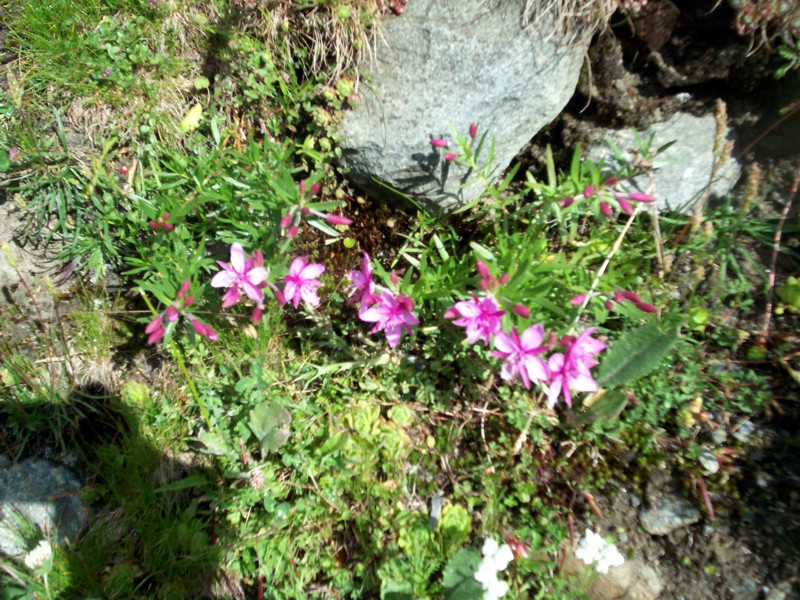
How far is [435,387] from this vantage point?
2902 mm

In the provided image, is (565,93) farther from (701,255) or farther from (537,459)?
(537,459)

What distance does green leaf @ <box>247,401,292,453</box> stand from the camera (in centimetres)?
256

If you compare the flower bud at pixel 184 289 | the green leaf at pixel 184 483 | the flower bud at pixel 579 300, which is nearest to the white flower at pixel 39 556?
the green leaf at pixel 184 483

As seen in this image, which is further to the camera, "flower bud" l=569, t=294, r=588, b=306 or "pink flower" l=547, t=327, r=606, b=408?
"flower bud" l=569, t=294, r=588, b=306

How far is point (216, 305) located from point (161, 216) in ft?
1.82

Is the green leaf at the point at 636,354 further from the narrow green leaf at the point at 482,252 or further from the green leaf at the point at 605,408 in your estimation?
the narrow green leaf at the point at 482,252

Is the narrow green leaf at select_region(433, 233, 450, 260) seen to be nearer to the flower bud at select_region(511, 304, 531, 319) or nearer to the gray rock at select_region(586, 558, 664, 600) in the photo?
the flower bud at select_region(511, 304, 531, 319)

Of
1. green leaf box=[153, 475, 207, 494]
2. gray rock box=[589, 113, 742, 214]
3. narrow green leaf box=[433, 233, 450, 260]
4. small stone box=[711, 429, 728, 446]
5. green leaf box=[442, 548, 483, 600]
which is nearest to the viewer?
green leaf box=[442, 548, 483, 600]

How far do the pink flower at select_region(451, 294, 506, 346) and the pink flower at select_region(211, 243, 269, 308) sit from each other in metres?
0.84

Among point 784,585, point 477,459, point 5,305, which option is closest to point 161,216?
point 5,305

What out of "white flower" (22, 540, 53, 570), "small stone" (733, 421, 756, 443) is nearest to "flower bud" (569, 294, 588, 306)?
"small stone" (733, 421, 756, 443)

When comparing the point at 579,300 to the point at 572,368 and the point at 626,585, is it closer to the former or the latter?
the point at 572,368

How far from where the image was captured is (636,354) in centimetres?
240

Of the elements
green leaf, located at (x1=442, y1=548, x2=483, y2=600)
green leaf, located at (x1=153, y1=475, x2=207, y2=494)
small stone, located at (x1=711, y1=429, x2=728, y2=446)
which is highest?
small stone, located at (x1=711, y1=429, x2=728, y2=446)
